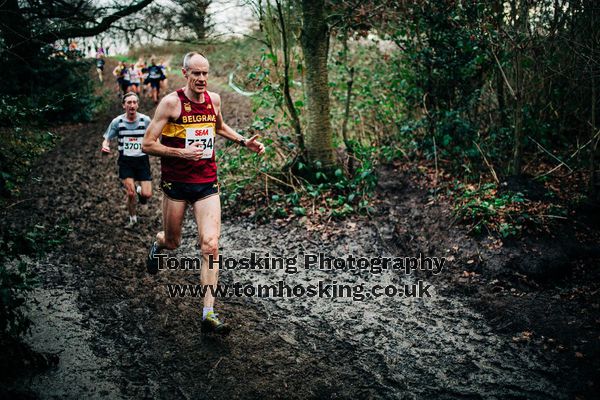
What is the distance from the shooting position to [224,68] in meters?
24.4

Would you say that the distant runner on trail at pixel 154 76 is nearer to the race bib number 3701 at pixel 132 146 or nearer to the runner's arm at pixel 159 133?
the race bib number 3701 at pixel 132 146

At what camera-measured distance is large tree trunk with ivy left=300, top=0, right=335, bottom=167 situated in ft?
22.8

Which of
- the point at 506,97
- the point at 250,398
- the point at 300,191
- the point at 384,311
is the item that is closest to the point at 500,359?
the point at 384,311

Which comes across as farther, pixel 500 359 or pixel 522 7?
pixel 522 7

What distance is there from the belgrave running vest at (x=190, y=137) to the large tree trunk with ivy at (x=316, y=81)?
3.48m

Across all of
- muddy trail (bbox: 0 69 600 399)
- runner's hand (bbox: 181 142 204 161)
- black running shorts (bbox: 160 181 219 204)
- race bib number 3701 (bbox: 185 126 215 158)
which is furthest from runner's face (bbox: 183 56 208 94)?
muddy trail (bbox: 0 69 600 399)

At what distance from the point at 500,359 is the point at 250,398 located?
2.17 m

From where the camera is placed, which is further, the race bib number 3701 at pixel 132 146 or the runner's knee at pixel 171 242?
the race bib number 3701 at pixel 132 146

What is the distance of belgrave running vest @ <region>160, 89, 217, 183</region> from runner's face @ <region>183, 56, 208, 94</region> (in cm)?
17

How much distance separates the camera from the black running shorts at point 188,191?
406cm

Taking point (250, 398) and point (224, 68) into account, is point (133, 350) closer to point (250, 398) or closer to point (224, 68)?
point (250, 398)

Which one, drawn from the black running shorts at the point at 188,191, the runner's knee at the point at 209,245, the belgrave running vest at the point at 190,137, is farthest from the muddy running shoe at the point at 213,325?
the belgrave running vest at the point at 190,137

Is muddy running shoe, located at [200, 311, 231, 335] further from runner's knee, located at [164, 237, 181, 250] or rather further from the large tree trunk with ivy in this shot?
the large tree trunk with ivy

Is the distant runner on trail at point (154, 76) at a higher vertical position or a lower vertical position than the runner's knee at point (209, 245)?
higher
